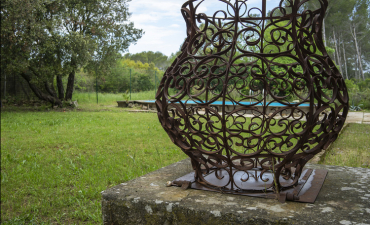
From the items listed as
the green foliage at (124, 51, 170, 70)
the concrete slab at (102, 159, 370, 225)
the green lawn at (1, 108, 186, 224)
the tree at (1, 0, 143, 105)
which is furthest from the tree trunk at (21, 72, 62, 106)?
the green foliage at (124, 51, 170, 70)

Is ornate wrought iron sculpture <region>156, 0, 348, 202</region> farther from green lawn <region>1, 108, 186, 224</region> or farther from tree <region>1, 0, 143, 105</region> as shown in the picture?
tree <region>1, 0, 143, 105</region>

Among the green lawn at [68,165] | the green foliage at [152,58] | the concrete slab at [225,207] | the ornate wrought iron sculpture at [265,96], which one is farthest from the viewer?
the green foliage at [152,58]

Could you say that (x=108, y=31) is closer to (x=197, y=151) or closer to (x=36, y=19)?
(x=36, y=19)

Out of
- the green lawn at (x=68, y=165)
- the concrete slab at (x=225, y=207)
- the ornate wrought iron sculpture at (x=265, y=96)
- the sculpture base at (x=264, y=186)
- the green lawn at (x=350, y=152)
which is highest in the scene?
the ornate wrought iron sculpture at (x=265, y=96)

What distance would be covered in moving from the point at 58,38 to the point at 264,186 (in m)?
10.2

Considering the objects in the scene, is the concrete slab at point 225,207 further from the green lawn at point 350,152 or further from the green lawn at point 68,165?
the green lawn at point 350,152

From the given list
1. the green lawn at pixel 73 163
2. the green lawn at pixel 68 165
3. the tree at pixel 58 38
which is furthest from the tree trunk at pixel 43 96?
the green lawn at pixel 73 163

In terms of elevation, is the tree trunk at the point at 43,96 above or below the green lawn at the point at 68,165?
above

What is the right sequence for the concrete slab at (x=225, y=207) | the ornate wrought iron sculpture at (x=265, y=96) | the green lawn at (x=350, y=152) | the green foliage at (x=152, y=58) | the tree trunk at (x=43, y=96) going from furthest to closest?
the green foliage at (x=152, y=58) < the tree trunk at (x=43, y=96) < the green lawn at (x=350, y=152) < the ornate wrought iron sculpture at (x=265, y=96) < the concrete slab at (x=225, y=207)

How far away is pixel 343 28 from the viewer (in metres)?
21.3

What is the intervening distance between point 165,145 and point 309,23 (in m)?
3.69

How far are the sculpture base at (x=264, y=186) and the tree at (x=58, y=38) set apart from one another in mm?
9248

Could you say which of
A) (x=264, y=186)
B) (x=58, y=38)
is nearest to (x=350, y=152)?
(x=264, y=186)

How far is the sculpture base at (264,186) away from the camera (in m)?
1.62
